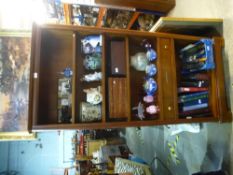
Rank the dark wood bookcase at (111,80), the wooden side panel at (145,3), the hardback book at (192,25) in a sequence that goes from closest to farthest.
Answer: the dark wood bookcase at (111,80)
the hardback book at (192,25)
the wooden side panel at (145,3)

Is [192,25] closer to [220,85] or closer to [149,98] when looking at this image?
[220,85]

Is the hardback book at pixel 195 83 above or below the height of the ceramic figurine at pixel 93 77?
below

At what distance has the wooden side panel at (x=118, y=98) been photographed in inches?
56.6

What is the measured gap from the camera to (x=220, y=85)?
1.53 metres

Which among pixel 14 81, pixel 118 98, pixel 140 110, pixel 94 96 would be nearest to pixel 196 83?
pixel 140 110

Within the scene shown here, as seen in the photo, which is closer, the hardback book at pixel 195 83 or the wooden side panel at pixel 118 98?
the wooden side panel at pixel 118 98

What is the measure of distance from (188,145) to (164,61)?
121 cm

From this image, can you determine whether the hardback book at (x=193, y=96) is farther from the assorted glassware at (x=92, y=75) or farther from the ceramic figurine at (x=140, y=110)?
the assorted glassware at (x=92, y=75)

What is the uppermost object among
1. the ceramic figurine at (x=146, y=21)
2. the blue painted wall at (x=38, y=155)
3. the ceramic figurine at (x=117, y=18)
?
the ceramic figurine at (x=117, y=18)

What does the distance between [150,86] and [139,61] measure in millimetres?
214

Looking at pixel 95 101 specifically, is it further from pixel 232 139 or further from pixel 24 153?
pixel 24 153

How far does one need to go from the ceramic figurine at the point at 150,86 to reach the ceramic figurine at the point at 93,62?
14.0 inches

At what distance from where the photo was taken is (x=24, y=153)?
4562 millimetres

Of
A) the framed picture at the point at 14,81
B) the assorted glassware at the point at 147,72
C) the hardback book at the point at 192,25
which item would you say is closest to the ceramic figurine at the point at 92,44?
the assorted glassware at the point at 147,72
